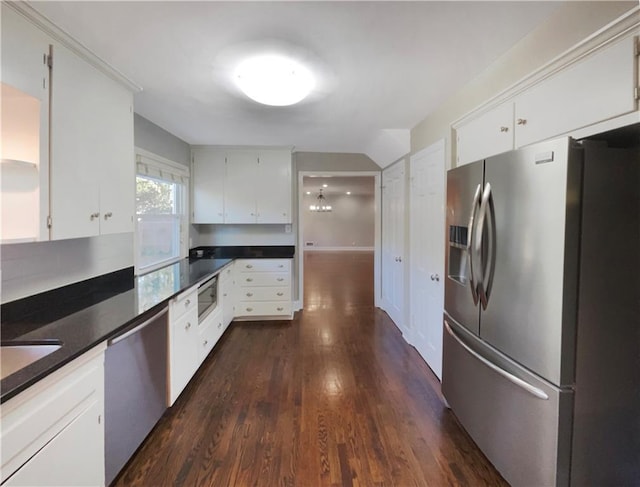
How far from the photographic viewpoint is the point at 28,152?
140 cm

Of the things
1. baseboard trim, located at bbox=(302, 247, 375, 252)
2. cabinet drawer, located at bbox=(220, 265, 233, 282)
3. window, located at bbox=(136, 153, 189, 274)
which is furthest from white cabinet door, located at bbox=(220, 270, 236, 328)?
baseboard trim, located at bbox=(302, 247, 375, 252)

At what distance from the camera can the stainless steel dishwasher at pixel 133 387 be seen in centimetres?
147

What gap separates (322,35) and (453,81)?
1077 mm

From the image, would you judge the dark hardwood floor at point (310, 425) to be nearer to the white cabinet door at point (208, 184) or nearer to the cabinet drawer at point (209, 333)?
the cabinet drawer at point (209, 333)

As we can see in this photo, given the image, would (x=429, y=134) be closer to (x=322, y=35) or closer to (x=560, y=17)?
(x=560, y=17)

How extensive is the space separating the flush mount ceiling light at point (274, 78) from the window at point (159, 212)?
148 cm

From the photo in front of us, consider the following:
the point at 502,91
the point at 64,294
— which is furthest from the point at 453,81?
the point at 64,294

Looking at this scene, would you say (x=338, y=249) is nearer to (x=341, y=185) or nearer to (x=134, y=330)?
(x=341, y=185)

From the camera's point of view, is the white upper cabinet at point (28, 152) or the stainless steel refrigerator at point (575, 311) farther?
the white upper cabinet at point (28, 152)

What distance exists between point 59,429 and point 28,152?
1.21m

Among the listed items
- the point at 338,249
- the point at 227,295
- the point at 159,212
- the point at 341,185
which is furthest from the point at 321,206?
the point at 159,212

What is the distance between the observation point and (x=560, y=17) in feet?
4.64

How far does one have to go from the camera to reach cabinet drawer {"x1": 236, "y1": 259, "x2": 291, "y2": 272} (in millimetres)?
3980

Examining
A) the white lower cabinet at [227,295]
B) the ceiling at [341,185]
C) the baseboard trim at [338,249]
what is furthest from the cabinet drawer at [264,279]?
the baseboard trim at [338,249]
